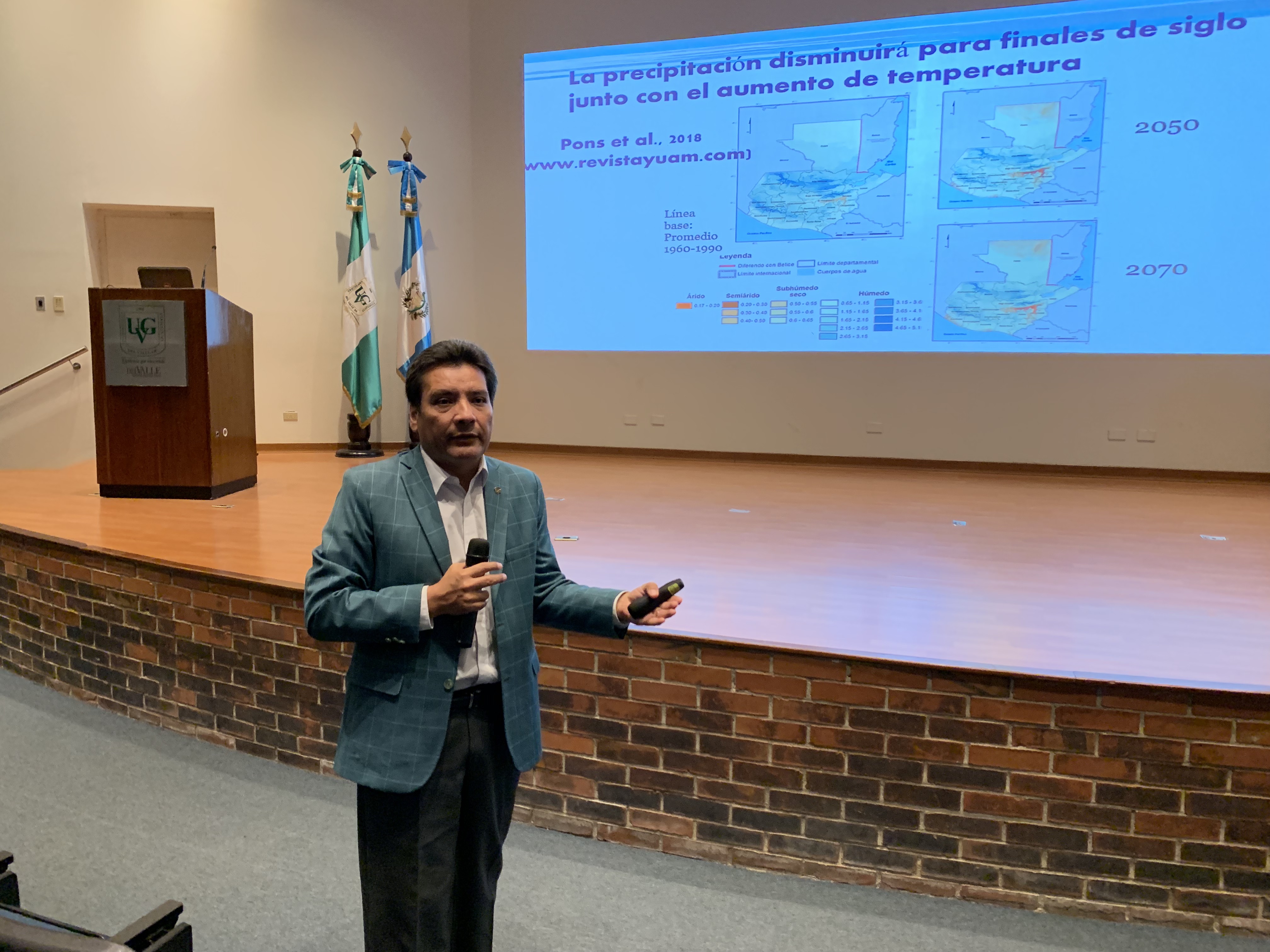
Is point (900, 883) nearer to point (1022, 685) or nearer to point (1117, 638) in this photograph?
point (1022, 685)


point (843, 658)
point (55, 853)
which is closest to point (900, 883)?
point (843, 658)

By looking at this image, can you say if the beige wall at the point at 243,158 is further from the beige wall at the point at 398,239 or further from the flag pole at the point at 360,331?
the flag pole at the point at 360,331

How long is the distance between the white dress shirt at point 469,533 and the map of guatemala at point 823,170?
17.3ft

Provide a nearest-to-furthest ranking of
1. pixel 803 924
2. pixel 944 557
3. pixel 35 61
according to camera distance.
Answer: pixel 803 924, pixel 944 557, pixel 35 61

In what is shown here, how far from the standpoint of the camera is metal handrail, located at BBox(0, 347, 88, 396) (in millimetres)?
6246

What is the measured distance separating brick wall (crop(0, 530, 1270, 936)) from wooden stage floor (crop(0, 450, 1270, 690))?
9 centimetres

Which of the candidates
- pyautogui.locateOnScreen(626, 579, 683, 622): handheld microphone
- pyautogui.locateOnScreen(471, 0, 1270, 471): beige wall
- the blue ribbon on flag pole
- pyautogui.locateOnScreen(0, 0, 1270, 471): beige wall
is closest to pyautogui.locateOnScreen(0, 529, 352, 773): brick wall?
pyautogui.locateOnScreen(626, 579, 683, 622): handheld microphone

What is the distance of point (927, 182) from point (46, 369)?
634 centimetres

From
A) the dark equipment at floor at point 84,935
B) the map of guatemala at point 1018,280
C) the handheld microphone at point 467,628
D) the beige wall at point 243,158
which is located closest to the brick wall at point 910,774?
the handheld microphone at point 467,628

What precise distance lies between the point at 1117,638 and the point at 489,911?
6.07 feet

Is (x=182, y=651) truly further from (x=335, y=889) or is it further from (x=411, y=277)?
(x=411, y=277)

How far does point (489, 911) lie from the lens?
1.48 meters

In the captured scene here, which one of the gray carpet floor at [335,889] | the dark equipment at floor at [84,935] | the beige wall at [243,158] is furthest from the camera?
the beige wall at [243,158]

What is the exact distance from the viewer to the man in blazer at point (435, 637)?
4.17 feet
